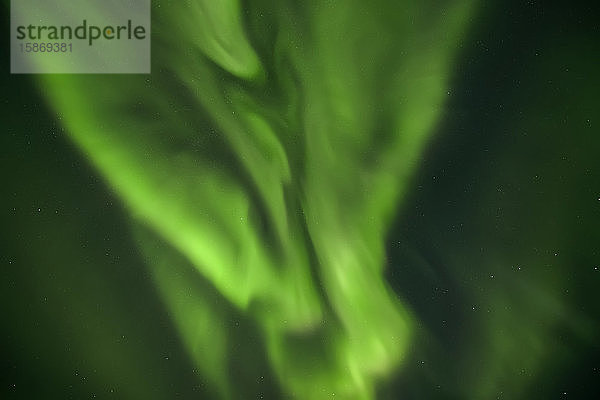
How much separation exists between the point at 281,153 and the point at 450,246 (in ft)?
0.98

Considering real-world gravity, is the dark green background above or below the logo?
below

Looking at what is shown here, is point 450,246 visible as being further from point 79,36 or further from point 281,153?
point 79,36

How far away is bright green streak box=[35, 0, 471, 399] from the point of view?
93cm

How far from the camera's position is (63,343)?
0.94 metres

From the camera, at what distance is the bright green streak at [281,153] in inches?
36.5

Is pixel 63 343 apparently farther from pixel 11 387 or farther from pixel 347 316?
pixel 347 316

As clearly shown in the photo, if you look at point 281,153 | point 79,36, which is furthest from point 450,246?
point 79,36

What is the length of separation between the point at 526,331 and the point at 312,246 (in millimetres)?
351

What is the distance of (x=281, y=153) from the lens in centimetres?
94

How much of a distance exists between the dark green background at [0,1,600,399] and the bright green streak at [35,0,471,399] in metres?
0.04

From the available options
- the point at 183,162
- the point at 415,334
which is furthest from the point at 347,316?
the point at 183,162

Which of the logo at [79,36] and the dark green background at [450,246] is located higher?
the logo at [79,36]

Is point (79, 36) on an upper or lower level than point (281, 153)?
upper

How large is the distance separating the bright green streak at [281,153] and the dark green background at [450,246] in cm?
4
